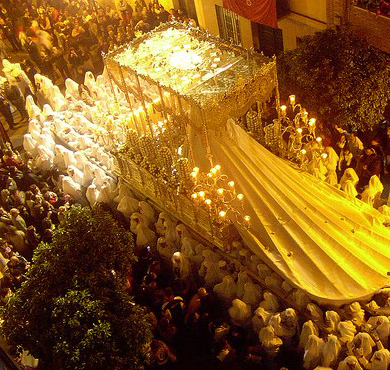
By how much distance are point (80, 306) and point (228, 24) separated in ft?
48.9

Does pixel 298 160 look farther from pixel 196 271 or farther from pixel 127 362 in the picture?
pixel 127 362

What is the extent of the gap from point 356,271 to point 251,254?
6.92ft

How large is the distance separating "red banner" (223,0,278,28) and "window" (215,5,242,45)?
6.83 feet

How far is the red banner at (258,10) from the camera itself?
1706 cm

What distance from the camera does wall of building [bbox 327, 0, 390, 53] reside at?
46.0 feet

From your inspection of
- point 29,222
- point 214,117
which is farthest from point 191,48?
point 29,222

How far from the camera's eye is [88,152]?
50.8 feet

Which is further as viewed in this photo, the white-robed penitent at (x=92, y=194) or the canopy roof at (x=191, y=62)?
the white-robed penitent at (x=92, y=194)

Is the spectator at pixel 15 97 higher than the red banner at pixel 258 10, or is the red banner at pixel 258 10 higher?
the red banner at pixel 258 10

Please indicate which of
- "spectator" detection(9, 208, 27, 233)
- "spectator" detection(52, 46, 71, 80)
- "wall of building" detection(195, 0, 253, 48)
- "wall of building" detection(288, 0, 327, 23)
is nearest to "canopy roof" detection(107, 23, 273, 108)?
Answer: "wall of building" detection(288, 0, 327, 23)

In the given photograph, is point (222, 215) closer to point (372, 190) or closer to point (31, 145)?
point (372, 190)

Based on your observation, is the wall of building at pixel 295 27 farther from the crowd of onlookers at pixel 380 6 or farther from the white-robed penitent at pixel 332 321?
the white-robed penitent at pixel 332 321

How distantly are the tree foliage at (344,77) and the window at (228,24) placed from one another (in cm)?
690

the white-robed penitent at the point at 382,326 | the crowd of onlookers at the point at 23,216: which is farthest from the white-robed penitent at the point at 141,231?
the white-robed penitent at the point at 382,326
